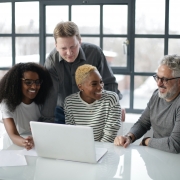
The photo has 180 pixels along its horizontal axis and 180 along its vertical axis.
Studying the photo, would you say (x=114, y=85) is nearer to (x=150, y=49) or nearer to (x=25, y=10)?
(x=150, y=49)

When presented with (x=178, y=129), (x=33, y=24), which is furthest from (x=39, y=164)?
(x=33, y=24)

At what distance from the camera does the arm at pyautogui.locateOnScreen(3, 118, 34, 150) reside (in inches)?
79.6

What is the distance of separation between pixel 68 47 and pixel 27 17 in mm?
1898

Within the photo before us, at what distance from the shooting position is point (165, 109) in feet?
7.09

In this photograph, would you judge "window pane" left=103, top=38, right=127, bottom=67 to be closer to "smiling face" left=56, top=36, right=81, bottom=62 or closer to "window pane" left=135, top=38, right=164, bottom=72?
"window pane" left=135, top=38, right=164, bottom=72

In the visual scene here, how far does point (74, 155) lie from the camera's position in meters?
1.78

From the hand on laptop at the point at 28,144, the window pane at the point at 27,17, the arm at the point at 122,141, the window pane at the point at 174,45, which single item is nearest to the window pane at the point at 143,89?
the window pane at the point at 174,45

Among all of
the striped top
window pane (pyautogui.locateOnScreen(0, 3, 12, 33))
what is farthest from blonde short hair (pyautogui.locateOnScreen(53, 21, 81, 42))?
window pane (pyautogui.locateOnScreen(0, 3, 12, 33))

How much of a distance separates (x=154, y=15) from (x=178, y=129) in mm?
2050

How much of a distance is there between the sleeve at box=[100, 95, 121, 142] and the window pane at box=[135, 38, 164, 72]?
66.7 inches

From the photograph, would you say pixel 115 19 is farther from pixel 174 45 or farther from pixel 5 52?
pixel 5 52

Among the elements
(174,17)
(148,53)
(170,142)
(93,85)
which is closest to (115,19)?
→ (148,53)

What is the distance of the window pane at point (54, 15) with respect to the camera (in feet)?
13.3

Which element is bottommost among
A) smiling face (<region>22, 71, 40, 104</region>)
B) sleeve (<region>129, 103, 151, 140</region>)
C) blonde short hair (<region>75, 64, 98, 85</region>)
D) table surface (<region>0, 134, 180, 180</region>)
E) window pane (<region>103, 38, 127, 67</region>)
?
table surface (<region>0, 134, 180, 180</region>)
